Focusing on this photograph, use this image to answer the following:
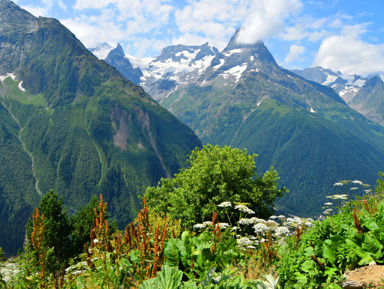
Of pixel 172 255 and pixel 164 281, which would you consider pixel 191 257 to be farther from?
pixel 164 281

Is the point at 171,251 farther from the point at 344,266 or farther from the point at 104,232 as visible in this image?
the point at 344,266

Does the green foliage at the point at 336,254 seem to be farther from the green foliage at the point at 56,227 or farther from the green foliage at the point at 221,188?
the green foliage at the point at 56,227

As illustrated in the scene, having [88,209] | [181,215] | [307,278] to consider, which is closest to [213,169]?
[181,215]

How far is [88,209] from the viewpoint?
50094mm

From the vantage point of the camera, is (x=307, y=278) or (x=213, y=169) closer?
(x=307, y=278)

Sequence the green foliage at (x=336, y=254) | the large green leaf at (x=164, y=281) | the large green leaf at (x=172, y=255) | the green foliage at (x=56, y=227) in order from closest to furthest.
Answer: the large green leaf at (x=164, y=281) → the large green leaf at (x=172, y=255) → the green foliage at (x=336, y=254) → the green foliage at (x=56, y=227)

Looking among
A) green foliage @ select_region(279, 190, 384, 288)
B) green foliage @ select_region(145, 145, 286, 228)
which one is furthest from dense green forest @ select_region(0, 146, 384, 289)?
green foliage @ select_region(145, 145, 286, 228)

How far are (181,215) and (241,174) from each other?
704 cm

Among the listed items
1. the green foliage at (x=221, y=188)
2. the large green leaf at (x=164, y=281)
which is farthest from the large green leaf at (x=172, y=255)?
the green foliage at (x=221, y=188)

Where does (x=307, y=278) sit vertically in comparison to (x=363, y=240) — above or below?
below

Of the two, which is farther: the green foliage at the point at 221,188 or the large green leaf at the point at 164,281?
the green foliage at the point at 221,188

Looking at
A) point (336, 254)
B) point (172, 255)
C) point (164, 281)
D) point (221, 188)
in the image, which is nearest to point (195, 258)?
point (172, 255)

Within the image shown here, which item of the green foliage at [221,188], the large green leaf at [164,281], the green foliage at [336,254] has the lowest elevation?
the green foliage at [336,254]

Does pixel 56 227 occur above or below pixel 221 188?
above
